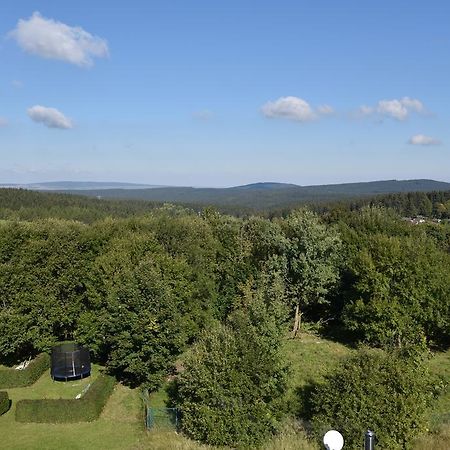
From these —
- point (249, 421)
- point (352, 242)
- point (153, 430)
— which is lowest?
point (153, 430)

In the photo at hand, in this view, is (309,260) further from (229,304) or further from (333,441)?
(333,441)

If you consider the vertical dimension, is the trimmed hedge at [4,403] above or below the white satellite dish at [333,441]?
below

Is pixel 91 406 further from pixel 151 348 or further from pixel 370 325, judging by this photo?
pixel 370 325

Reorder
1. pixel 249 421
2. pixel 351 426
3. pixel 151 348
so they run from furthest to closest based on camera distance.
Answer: pixel 151 348 → pixel 249 421 → pixel 351 426

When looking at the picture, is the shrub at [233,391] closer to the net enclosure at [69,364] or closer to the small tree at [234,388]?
the small tree at [234,388]

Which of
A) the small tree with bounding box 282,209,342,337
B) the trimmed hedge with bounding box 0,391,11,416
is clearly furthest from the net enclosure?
the small tree with bounding box 282,209,342,337

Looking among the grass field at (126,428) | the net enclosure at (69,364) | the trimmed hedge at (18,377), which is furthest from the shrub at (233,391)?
the trimmed hedge at (18,377)

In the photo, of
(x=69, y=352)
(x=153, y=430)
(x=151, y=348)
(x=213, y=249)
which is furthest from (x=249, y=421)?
(x=213, y=249)
